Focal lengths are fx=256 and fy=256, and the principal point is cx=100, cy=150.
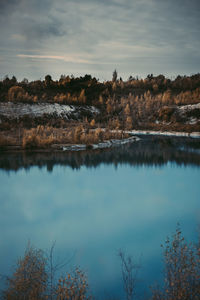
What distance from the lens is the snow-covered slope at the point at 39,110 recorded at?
44438 mm

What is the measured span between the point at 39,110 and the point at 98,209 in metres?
40.9

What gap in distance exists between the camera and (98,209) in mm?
11539

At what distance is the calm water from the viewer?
284 inches

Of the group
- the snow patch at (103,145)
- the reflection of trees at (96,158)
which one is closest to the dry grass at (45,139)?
the snow patch at (103,145)

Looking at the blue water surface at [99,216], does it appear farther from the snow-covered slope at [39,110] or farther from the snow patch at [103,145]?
the snow-covered slope at [39,110]

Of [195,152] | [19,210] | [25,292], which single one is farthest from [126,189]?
[195,152]

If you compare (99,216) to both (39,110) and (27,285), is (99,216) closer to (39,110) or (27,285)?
(27,285)

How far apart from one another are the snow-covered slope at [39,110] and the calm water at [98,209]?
82.0 feet

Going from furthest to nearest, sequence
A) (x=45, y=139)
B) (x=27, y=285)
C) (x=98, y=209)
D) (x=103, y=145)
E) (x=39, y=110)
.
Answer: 1. (x=39, y=110)
2. (x=103, y=145)
3. (x=45, y=139)
4. (x=98, y=209)
5. (x=27, y=285)

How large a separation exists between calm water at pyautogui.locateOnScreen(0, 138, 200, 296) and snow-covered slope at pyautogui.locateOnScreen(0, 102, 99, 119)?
25.0 m

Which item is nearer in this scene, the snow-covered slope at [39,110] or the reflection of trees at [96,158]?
the reflection of trees at [96,158]

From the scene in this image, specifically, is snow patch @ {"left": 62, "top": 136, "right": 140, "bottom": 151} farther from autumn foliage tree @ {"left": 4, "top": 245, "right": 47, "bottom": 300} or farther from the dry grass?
autumn foliage tree @ {"left": 4, "top": 245, "right": 47, "bottom": 300}

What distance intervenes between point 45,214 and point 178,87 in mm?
104419

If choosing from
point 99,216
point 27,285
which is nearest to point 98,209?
point 99,216
